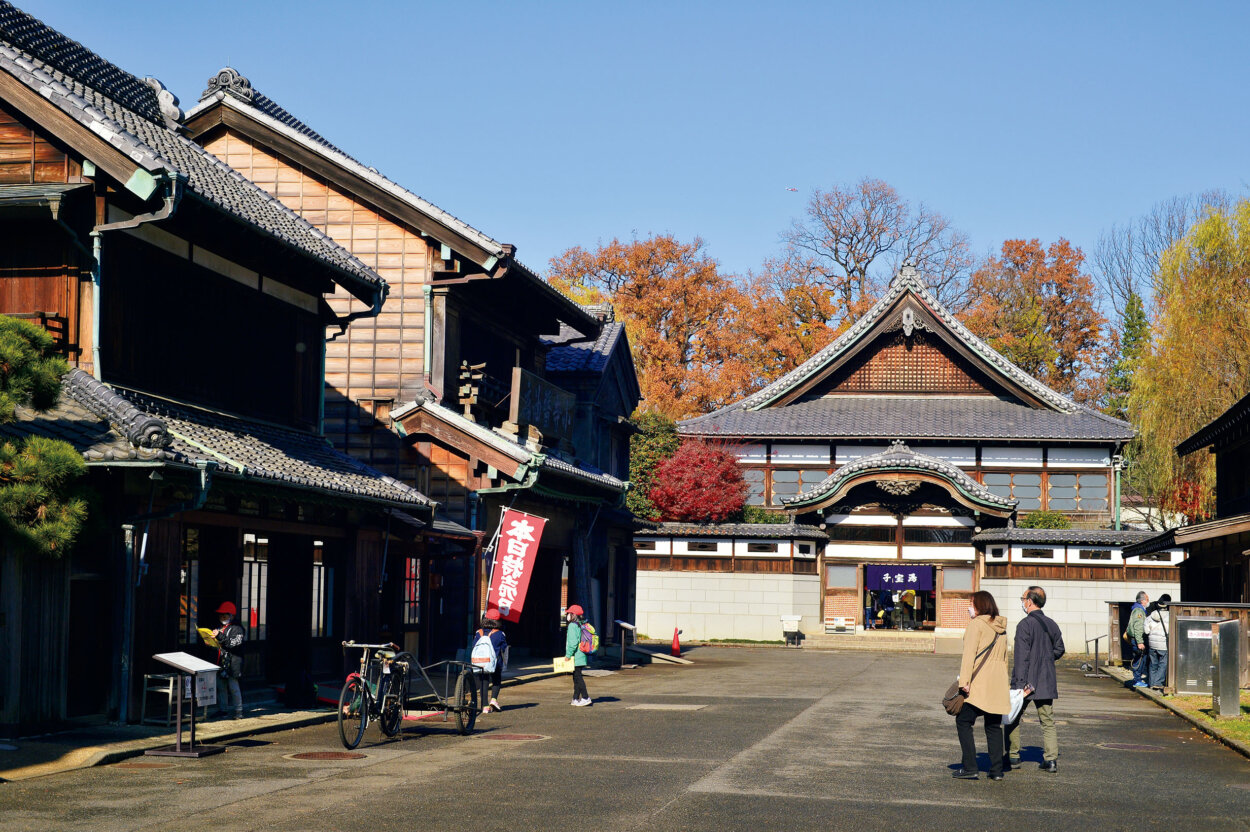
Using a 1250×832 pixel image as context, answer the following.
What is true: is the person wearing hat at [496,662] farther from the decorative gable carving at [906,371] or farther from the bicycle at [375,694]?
the decorative gable carving at [906,371]

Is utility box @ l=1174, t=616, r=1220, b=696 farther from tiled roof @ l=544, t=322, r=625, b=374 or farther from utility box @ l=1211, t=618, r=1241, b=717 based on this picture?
tiled roof @ l=544, t=322, r=625, b=374

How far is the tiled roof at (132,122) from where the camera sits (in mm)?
15250

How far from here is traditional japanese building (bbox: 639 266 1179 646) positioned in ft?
136

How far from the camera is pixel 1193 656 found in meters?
21.7

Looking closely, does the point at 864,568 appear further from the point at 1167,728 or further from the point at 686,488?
the point at 1167,728

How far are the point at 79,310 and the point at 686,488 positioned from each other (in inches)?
1165

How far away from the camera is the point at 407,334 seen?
25047 mm

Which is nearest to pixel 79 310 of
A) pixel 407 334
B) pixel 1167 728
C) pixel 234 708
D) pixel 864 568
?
pixel 234 708

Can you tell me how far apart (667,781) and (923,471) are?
3169 centimetres

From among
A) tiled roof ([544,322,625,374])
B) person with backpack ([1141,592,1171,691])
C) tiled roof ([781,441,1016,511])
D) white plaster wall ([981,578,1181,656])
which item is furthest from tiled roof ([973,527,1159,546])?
person with backpack ([1141,592,1171,691])

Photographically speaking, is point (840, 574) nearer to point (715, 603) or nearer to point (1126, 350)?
point (715, 603)

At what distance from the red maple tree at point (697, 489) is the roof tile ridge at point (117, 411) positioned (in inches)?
1149

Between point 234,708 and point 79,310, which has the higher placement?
point 79,310

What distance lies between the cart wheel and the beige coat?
19.2ft
